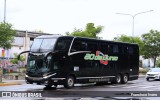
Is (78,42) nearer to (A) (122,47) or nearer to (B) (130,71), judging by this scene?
(A) (122,47)

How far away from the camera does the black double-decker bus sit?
2369 cm

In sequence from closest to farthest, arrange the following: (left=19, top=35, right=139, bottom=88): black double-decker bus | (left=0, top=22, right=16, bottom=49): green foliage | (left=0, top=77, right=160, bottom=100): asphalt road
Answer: (left=0, top=77, right=160, bottom=100): asphalt road → (left=19, top=35, right=139, bottom=88): black double-decker bus → (left=0, top=22, right=16, bottom=49): green foliage

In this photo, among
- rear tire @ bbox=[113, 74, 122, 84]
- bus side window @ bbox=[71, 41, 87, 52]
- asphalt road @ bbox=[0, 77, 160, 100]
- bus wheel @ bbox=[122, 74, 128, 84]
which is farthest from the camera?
bus wheel @ bbox=[122, 74, 128, 84]

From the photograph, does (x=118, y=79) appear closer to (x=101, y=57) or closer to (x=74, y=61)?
(x=101, y=57)

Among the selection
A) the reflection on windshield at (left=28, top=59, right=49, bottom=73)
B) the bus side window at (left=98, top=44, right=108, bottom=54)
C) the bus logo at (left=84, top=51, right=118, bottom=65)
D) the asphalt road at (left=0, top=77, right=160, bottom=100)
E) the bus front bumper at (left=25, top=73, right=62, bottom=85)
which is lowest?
the asphalt road at (left=0, top=77, right=160, bottom=100)

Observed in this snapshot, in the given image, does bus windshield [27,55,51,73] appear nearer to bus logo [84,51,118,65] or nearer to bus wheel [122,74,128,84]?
bus logo [84,51,118,65]

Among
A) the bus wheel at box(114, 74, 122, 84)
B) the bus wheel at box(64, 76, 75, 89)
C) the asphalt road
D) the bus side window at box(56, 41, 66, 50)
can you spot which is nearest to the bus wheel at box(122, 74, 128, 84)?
the bus wheel at box(114, 74, 122, 84)

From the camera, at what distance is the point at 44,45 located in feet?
79.4

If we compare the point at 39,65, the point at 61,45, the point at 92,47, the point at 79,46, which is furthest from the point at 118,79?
the point at 39,65

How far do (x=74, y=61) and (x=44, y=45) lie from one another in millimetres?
2622

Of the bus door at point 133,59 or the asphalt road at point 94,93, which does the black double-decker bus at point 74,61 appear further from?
the asphalt road at point 94,93

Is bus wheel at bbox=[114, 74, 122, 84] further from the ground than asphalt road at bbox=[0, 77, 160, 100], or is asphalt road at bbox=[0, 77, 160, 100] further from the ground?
bus wheel at bbox=[114, 74, 122, 84]

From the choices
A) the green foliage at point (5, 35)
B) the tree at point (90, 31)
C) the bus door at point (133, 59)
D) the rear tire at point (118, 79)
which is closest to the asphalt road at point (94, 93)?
the rear tire at point (118, 79)

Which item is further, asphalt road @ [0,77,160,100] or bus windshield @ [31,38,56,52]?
bus windshield @ [31,38,56,52]
